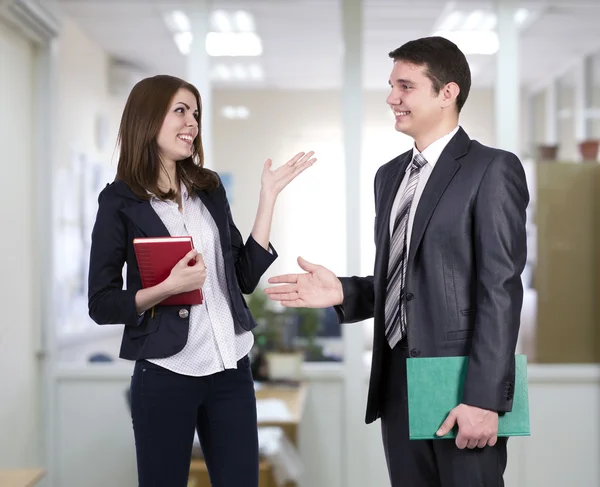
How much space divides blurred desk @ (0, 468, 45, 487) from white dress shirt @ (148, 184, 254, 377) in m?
0.66

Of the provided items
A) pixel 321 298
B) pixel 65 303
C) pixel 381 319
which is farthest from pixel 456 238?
pixel 65 303

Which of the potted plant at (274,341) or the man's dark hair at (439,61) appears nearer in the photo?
the man's dark hair at (439,61)

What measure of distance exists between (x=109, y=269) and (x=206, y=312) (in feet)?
0.80

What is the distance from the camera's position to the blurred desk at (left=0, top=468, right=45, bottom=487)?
2045 mm

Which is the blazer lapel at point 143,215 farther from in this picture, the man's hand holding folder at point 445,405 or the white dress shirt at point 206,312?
the man's hand holding folder at point 445,405

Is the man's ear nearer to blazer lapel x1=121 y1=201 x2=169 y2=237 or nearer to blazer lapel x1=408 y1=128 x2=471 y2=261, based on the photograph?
blazer lapel x1=408 y1=128 x2=471 y2=261

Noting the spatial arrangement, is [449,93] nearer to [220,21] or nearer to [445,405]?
[445,405]

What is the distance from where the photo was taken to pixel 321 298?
74.5 inches

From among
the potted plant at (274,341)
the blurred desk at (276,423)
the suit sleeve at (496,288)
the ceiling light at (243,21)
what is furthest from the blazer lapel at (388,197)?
the ceiling light at (243,21)

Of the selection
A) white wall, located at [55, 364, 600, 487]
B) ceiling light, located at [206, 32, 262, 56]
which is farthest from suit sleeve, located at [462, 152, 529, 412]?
ceiling light, located at [206, 32, 262, 56]

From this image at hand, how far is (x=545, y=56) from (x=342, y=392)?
1802mm

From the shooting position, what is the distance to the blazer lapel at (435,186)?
1659mm

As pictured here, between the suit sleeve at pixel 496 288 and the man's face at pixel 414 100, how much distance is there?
21 centimetres

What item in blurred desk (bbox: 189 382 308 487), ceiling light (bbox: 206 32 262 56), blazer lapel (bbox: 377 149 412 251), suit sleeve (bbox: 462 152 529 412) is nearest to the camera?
suit sleeve (bbox: 462 152 529 412)
